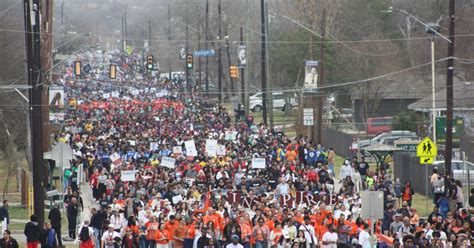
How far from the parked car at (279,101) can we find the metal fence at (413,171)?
151 feet

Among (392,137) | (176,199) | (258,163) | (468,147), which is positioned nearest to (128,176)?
(176,199)

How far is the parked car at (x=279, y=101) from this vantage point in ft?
316

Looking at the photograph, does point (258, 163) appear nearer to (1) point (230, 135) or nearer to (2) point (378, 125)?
(1) point (230, 135)

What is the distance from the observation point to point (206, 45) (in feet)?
346

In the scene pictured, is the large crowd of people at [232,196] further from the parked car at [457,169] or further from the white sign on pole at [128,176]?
the parked car at [457,169]

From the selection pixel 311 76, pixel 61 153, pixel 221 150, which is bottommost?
pixel 221 150

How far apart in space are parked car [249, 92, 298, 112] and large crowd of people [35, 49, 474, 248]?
30236 mm

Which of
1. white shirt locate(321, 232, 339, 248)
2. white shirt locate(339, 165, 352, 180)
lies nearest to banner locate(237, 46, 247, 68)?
white shirt locate(339, 165, 352, 180)

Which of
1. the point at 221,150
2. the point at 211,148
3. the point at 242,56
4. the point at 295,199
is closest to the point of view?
the point at 295,199

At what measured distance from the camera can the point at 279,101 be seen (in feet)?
332

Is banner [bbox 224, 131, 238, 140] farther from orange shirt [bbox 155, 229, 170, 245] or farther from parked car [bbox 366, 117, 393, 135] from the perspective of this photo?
orange shirt [bbox 155, 229, 170, 245]

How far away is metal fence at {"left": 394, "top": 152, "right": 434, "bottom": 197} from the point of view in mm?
46219

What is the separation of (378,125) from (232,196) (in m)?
45.6

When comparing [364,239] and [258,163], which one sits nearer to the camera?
[364,239]
